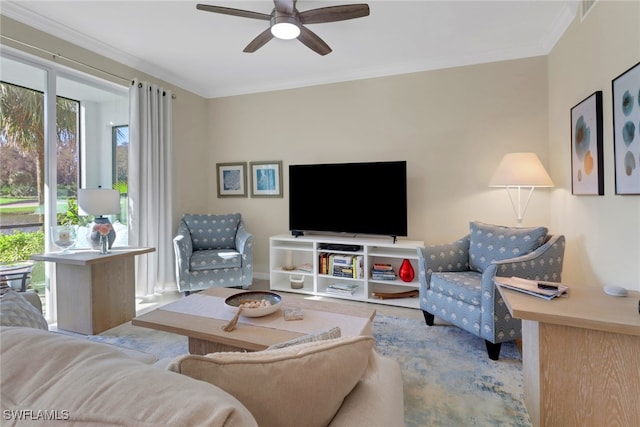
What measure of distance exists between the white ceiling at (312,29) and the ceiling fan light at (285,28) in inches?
Answer: 10.7

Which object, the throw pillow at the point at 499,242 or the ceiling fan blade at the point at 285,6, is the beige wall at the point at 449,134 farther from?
the ceiling fan blade at the point at 285,6

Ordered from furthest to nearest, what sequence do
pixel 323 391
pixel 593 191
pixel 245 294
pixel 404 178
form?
pixel 404 178 → pixel 593 191 → pixel 245 294 → pixel 323 391

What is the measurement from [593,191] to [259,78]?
11.6ft

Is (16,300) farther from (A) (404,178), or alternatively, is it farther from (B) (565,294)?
(A) (404,178)

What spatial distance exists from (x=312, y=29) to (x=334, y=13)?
2.33 ft

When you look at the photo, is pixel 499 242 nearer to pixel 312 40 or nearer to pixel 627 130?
pixel 627 130

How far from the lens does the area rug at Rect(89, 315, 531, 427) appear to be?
1.62 m

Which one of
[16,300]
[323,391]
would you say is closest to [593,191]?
[323,391]

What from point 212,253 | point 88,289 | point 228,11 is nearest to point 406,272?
point 212,253

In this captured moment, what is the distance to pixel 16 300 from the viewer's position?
1.06 m

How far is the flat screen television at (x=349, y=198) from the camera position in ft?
10.9

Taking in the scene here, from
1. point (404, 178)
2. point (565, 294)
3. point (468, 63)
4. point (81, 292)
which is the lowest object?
point (81, 292)

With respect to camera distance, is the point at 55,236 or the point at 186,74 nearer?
the point at 55,236

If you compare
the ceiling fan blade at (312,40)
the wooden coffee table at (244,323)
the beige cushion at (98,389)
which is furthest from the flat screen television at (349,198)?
the beige cushion at (98,389)
